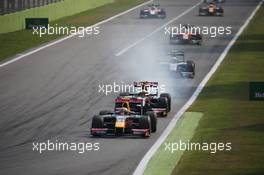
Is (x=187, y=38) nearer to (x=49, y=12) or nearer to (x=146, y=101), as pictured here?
(x=49, y=12)

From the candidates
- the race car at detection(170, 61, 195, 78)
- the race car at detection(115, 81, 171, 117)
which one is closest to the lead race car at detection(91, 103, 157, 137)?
the race car at detection(115, 81, 171, 117)

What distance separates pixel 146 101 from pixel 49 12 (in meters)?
54.4

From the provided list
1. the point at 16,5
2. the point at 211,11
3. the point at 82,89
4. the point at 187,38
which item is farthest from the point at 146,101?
the point at 211,11

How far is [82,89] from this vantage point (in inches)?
2315

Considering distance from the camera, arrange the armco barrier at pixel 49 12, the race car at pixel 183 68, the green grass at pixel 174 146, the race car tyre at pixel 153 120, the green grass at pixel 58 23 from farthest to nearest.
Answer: the armco barrier at pixel 49 12 → the green grass at pixel 58 23 → the race car at pixel 183 68 → the race car tyre at pixel 153 120 → the green grass at pixel 174 146

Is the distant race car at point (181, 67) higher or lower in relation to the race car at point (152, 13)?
higher

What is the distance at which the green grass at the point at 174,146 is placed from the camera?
36.3 m

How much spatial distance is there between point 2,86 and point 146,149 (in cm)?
2095

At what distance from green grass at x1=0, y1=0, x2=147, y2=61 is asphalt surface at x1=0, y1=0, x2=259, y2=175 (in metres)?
1.86

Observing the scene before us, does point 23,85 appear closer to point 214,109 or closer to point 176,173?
point 214,109

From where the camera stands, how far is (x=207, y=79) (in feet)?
211

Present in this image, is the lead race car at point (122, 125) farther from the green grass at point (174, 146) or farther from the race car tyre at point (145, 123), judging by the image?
the green grass at point (174, 146)

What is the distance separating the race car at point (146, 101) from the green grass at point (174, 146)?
1.05 m

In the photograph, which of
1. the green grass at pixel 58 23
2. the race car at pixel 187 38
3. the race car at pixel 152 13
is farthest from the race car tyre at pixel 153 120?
the race car at pixel 152 13
